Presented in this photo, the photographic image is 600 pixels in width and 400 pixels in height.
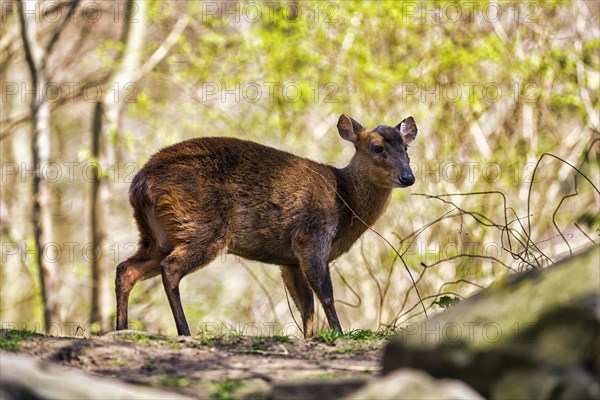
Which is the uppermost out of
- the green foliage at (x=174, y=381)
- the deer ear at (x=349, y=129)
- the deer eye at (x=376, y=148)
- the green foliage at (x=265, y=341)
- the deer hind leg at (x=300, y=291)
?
the deer ear at (x=349, y=129)

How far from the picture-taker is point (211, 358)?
571 cm

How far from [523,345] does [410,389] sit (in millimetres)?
682

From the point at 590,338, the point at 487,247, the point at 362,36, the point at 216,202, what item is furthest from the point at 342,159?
the point at 590,338

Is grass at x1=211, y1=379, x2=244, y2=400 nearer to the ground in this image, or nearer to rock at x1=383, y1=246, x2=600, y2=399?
the ground

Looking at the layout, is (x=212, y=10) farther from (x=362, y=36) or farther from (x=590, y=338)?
(x=590, y=338)

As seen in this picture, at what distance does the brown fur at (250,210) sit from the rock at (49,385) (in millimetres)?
3247

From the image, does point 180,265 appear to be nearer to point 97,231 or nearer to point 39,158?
point 39,158

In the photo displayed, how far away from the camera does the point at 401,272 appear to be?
46.0 feet

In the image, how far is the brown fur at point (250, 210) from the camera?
24.9 feet

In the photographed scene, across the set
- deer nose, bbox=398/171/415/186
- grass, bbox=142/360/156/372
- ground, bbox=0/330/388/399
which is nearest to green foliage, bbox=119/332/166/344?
ground, bbox=0/330/388/399

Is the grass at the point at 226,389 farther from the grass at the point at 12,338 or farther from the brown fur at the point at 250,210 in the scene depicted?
the brown fur at the point at 250,210

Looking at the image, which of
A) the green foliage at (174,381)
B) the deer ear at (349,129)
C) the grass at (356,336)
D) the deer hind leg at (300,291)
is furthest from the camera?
the deer ear at (349,129)

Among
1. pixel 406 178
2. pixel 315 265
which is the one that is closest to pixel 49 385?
pixel 315 265

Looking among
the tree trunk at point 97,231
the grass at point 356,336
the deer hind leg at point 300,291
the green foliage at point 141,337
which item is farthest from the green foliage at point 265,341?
the tree trunk at point 97,231
